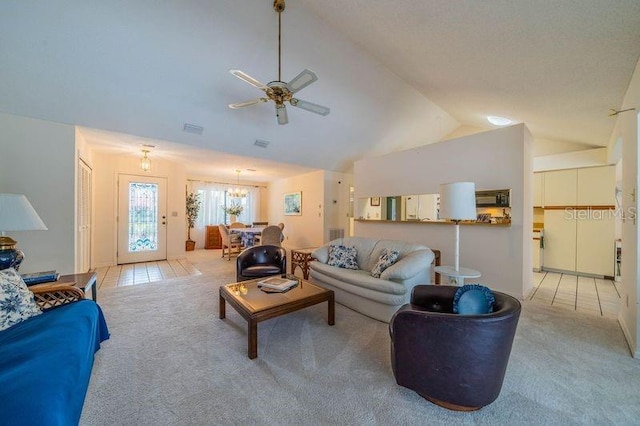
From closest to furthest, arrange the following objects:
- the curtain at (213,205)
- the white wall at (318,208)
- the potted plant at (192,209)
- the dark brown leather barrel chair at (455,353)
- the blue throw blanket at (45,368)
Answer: the blue throw blanket at (45,368) < the dark brown leather barrel chair at (455,353) < the white wall at (318,208) < the potted plant at (192,209) < the curtain at (213,205)

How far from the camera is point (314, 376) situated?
1921 mm

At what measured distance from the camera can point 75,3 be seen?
2.38 meters

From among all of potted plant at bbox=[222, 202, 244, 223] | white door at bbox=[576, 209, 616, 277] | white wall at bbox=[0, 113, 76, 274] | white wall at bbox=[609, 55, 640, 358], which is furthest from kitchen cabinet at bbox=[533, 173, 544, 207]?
Result: potted plant at bbox=[222, 202, 244, 223]

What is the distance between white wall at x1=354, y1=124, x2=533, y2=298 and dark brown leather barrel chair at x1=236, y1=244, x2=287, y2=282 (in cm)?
252

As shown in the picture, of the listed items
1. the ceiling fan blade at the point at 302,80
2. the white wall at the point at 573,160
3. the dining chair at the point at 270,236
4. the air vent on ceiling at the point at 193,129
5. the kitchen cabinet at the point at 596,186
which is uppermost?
the air vent on ceiling at the point at 193,129

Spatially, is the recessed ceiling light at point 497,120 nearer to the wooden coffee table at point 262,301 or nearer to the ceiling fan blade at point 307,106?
the ceiling fan blade at point 307,106

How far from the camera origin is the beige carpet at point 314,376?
1.57 meters

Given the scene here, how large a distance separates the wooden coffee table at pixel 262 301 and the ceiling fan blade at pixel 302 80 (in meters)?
2.14

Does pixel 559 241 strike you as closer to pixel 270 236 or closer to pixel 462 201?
pixel 462 201

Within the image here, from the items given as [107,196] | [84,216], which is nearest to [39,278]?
[84,216]

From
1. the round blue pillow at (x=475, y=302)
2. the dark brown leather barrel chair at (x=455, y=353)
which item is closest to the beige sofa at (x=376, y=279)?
the round blue pillow at (x=475, y=302)

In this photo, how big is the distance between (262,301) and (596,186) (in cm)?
636

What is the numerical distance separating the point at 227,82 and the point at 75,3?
156 centimetres

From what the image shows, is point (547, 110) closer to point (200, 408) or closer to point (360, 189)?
point (360, 189)
